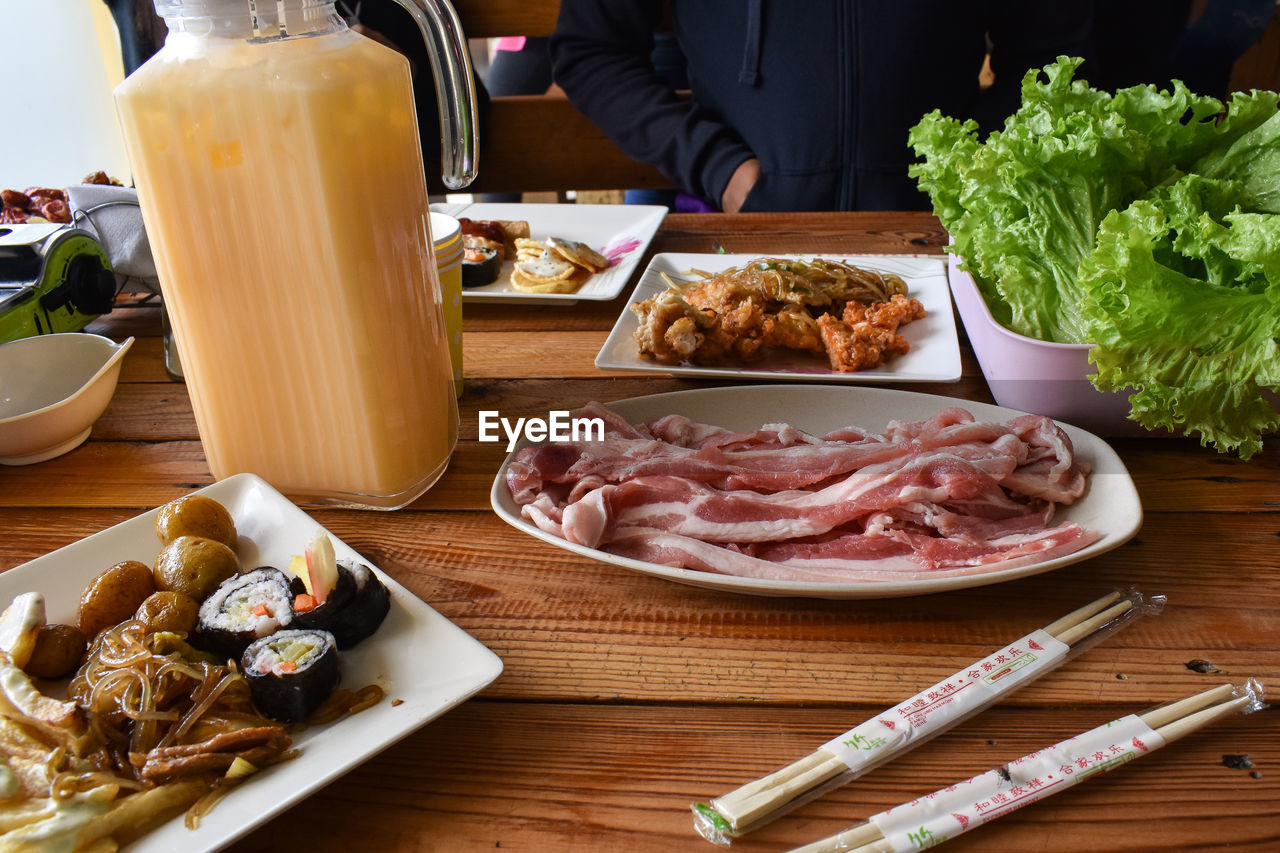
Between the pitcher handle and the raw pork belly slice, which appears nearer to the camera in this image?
the raw pork belly slice

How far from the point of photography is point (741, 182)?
248 cm

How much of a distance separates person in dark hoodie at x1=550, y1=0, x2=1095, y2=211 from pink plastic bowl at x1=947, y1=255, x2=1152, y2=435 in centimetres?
131

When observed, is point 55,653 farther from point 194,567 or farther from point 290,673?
point 290,673

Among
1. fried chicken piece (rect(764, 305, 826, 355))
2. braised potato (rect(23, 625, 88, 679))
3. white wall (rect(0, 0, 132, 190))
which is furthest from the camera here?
white wall (rect(0, 0, 132, 190))

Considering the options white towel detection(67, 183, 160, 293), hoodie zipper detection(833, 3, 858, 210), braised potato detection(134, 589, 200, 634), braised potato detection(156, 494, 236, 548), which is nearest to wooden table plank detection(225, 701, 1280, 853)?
braised potato detection(134, 589, 200, 634)

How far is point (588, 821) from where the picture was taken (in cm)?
65

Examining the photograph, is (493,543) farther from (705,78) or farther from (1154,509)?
(705,78)

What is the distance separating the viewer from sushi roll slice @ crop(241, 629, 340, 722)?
0.69m

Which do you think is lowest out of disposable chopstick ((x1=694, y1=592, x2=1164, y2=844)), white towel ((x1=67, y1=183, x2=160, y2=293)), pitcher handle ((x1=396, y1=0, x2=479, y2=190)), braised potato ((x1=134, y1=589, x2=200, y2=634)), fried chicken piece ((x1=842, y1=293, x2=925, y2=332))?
disposable chopstick ((x1=694, y1=592, x2=1164, y2=844))

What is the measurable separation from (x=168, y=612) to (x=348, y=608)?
160 mm

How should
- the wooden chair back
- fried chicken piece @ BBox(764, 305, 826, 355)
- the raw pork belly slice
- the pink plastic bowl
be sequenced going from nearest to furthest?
1. the raw pork belly slice
2. the pink plastic bowl
3. fried chicken piece @ BBox(764, 305, 826, 355)
4. the wooden chair back

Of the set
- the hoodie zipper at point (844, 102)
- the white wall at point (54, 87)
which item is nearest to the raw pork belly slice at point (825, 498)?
the hoodie zipper at point (844, 102)

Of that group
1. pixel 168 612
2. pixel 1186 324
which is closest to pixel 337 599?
pixel 168 612

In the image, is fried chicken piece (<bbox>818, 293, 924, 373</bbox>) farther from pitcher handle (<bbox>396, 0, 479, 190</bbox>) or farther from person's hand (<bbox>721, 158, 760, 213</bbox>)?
person's hand (<bbox>721, 158, 760, 213</bbox>)
